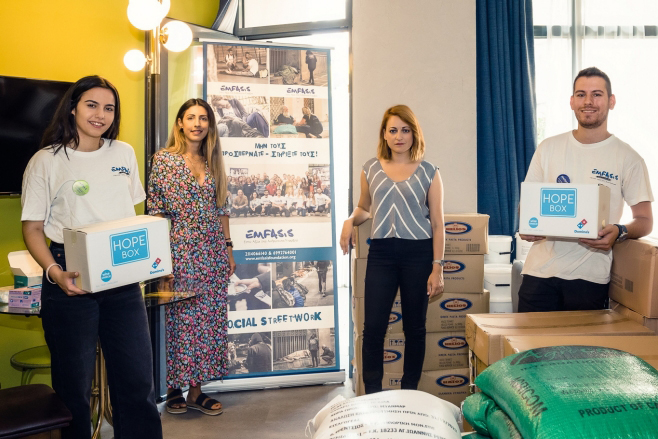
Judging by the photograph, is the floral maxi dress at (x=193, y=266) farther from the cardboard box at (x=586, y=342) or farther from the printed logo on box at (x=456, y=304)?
the cardboard box at (x=586, y=342)

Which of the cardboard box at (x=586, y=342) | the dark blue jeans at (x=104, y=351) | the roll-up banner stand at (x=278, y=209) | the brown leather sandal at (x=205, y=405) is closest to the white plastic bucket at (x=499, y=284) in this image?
the roll-up banner stand at (x=278, y=209)

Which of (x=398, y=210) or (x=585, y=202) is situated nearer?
(x=585, y=202)

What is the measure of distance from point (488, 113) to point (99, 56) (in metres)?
2.50

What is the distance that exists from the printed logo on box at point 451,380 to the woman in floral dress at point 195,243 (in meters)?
1.16

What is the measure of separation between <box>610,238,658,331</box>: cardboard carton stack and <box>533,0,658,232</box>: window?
2.33 meters

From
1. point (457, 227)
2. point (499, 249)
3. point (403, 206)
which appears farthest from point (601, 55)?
point (403, 206)

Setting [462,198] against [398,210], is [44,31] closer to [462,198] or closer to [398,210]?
[398,210]

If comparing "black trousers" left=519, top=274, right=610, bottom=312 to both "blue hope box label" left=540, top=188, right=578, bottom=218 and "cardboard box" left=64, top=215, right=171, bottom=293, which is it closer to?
"blue hope box label" left=540, top=188, right=578, bottom=218

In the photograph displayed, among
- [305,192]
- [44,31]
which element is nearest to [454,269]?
[305,192]

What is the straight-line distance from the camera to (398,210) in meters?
2.64

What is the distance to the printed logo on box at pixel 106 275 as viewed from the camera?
1764 mm

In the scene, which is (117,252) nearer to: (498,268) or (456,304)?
(456,304)

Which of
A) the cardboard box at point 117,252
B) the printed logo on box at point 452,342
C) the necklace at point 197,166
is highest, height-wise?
the necklace at point 197,166

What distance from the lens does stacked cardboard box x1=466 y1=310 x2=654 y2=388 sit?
156 centimetres
